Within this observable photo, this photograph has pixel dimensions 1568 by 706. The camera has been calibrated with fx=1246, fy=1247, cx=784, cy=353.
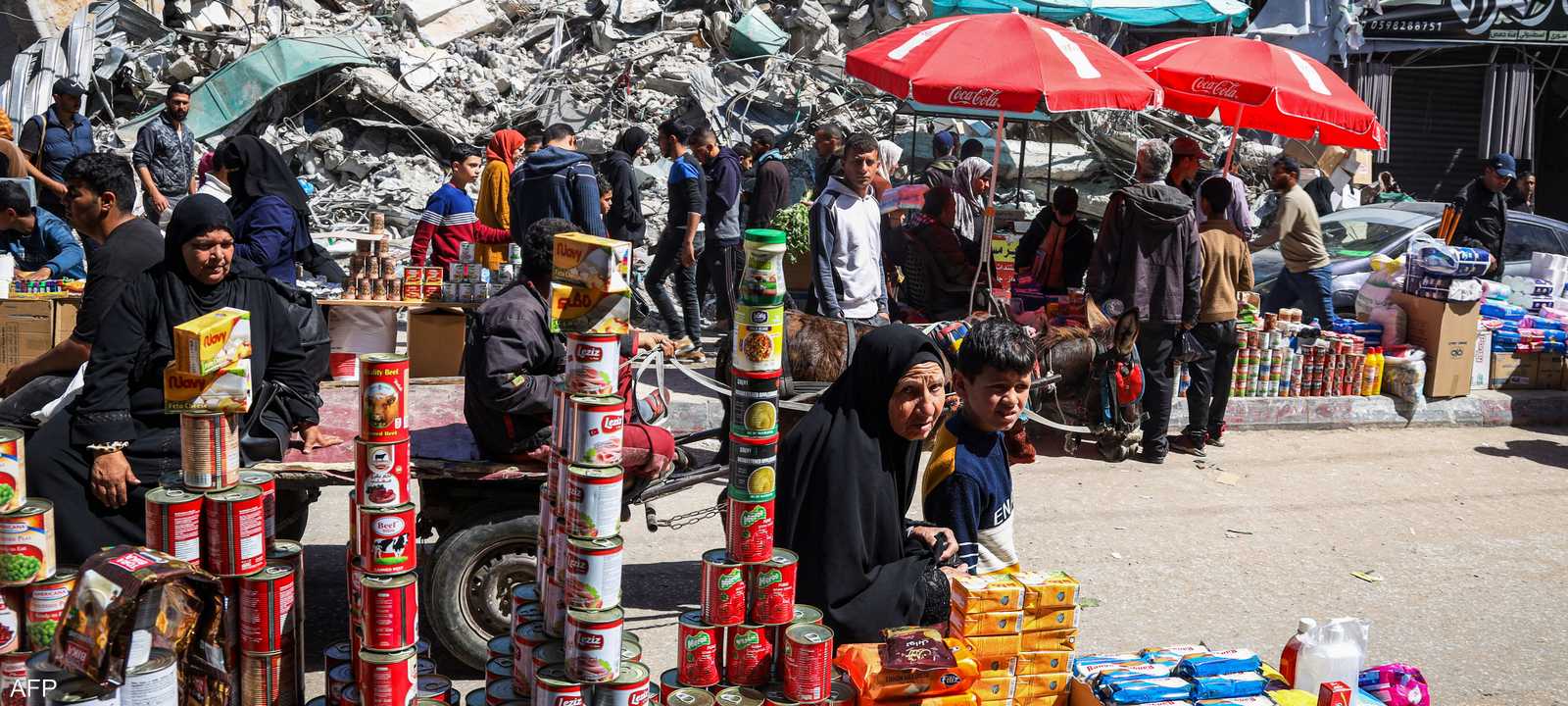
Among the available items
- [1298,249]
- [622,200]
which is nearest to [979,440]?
[622,200]

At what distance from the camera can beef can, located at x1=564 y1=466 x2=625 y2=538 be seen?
3.13 meters

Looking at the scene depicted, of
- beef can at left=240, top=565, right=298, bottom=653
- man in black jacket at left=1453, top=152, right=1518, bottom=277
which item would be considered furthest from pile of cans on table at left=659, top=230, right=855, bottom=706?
man in black jacket at left=1453, top=152, right=1518, bottom=277

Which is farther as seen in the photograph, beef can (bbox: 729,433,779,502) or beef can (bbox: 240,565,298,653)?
beef can (bbox: 729,433,779,502)

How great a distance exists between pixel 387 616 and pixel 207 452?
0.62m

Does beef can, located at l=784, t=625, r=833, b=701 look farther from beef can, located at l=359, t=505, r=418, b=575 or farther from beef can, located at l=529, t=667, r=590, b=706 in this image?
beef can, located at l=359, t=505, r=418, b=575

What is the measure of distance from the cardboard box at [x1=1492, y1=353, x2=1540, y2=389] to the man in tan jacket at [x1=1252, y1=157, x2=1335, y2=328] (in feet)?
4.77

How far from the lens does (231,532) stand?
3127 millimetres

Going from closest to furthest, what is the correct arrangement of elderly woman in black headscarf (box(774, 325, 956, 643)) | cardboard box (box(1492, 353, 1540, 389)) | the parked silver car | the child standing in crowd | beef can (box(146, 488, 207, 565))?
beef can (box(146, 488, 207, 565)) → elderly woman in black headscarf (box(774, 325, 956, 643)) → the child standing in crowd → cardboard box (box(1492, 353, 1540, 389)) → the parked silver car

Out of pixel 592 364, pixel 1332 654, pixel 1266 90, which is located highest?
pixel 1266 90

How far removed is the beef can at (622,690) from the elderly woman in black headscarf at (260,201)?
4504mm

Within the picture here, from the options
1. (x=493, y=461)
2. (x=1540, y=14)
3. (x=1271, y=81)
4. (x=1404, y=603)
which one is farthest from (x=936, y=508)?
(x=1540, y=14)

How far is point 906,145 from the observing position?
55.9 feet

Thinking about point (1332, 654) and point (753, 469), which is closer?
point (753, 469)

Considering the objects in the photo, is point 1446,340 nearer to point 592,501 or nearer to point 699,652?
point 699,652
